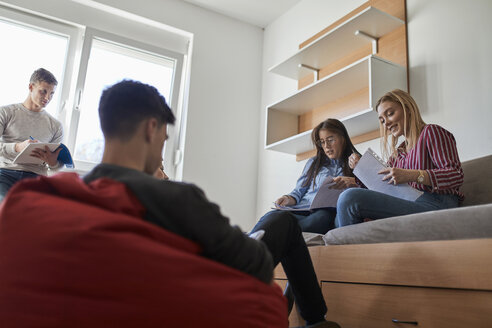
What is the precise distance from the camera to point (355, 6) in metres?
2.76

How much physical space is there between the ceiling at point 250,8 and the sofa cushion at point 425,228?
247 cm

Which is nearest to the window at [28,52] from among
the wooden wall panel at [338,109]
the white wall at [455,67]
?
the wooden wall panel at [338,109]

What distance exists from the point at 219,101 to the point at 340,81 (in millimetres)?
1277

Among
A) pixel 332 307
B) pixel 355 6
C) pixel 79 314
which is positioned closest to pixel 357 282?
pixel 332 307

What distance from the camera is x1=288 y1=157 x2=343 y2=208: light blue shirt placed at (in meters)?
2.18

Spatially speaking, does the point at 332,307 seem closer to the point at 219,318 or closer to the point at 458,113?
the point at 219,318

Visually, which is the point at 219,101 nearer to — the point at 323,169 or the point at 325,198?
the point at 323,169

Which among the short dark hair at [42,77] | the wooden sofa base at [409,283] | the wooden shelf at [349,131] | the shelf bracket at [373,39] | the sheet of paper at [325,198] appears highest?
the shelf bracket at [373,39]

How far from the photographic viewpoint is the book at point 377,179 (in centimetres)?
156

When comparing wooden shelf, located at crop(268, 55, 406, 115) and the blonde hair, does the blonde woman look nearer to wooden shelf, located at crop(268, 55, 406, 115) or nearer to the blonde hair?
the blonde hair

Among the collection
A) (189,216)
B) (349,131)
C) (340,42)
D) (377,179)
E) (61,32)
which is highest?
(61,32)

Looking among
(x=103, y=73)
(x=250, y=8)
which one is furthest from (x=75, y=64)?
(x=250, y=8)

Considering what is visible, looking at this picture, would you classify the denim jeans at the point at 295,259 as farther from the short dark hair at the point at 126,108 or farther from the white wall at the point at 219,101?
the white wall at the point at 219,101

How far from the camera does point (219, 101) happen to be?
3492mm
